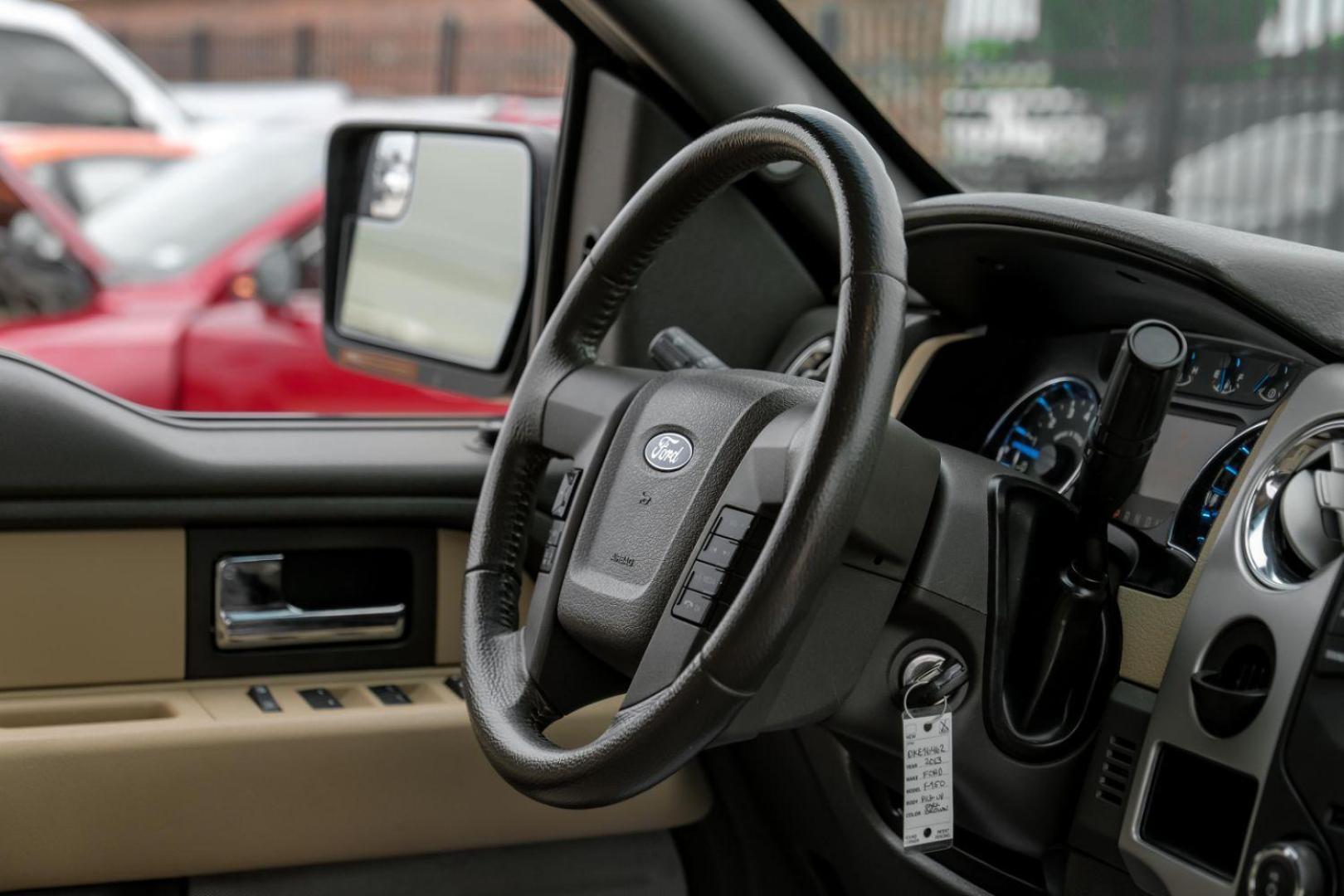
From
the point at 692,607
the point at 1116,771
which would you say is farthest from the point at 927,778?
the point at 692,607

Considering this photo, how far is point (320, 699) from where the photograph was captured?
187cm

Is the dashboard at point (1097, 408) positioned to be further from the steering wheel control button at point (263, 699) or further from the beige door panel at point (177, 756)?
the steering wheel control button at point (263, 699)

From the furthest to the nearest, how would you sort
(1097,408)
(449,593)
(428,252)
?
(428,252), (449,593), (1097,408)

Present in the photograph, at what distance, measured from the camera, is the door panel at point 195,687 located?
1.68 m

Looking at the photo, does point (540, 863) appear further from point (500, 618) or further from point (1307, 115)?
point (1307, 115)

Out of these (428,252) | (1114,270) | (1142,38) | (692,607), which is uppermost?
(1142,38)

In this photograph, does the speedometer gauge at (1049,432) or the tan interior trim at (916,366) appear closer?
the speedometer gauge at (1049,432)

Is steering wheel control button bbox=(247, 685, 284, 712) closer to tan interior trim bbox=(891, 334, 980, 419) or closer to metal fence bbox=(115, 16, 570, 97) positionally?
tan interior trim bbox=(891, 334, 980, 419)

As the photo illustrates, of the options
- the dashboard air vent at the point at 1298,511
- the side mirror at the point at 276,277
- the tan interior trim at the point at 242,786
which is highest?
the dashboard air vent at the point at 1298,511

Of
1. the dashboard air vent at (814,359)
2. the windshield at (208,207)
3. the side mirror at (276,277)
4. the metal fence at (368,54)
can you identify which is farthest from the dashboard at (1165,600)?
the metal fence at (368,54)

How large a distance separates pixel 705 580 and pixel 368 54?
14797 millimetres

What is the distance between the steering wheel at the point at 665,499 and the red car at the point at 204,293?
118cm

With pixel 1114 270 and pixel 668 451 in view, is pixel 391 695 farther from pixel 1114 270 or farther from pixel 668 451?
pixel 1114 270

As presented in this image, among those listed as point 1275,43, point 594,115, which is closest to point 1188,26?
point 1275,43
